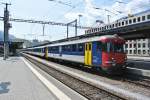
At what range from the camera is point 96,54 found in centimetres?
2189

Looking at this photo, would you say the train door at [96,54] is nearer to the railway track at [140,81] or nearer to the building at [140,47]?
the railway track at [140,81]

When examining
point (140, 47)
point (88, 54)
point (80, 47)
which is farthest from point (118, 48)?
point (140, 47)

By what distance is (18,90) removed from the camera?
44.2ft

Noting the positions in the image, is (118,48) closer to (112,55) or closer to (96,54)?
(112,55)

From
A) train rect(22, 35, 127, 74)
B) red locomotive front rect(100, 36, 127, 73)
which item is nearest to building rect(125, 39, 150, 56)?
train rect(22, 35, 127, 74)

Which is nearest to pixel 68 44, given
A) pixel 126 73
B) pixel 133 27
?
pixel 133 27

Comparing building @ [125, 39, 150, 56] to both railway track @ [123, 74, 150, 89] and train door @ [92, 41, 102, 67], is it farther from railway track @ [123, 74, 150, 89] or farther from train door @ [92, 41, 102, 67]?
railway track @ [123, 74, 150, 89]

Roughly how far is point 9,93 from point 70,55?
18243 mm

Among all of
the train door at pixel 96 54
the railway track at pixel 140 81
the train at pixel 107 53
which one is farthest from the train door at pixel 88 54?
the railway track at pixel 140 81

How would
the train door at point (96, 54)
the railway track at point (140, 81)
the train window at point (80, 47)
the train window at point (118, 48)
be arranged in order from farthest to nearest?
1. the train window at point (80, 47)
2. the train door at point (96, 54)
3. the train window at point (118, 48)
4. the railway track at point (140, 81)

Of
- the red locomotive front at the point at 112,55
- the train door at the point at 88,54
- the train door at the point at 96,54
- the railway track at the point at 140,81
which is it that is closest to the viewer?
the railway track at the point at 140,81

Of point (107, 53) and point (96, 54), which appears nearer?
point (107, 53)

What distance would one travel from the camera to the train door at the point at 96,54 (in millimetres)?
21297

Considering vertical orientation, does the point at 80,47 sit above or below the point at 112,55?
above
